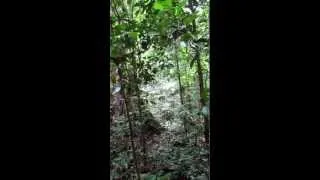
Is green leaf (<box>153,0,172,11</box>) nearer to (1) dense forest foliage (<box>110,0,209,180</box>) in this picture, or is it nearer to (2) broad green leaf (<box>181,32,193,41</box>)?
(1) dense forest foliage (<box>110,0,209,180</box>)

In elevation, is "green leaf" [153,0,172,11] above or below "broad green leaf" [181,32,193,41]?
above

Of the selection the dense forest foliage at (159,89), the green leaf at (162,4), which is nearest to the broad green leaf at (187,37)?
the dense forest foliage at (159,89)

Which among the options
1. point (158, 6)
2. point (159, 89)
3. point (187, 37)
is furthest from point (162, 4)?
point (159, 89)

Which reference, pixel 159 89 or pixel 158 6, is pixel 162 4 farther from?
pixel 159 89

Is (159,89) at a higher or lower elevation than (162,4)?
lower

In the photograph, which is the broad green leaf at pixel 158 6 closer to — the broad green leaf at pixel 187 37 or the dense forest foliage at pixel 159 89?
the dense forest foliage at pixel 159 89

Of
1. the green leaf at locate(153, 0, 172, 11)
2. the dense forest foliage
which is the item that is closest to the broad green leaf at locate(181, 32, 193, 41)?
the dense forest foliage

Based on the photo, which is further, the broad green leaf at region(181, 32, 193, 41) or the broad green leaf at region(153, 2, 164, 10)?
the broad green leaf at region(181, 32, 193, 41)

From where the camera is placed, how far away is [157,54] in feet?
5.89

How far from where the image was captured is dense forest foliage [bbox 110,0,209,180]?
141 centimetres

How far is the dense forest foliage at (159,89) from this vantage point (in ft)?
4.63

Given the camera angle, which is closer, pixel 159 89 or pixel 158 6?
pixel 158 6

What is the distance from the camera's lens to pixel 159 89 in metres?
1.98
